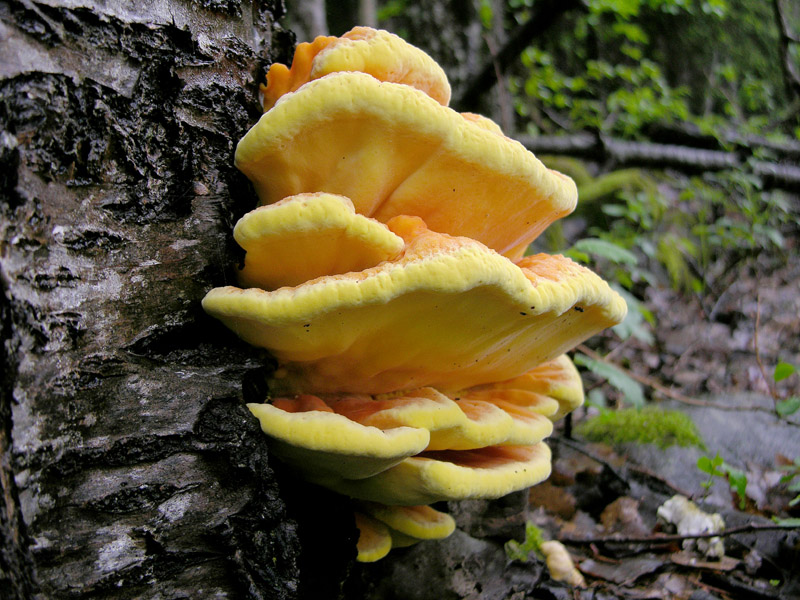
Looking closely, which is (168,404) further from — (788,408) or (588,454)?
(788,408)

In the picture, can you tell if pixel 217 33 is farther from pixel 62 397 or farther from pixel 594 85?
pixel 594 85

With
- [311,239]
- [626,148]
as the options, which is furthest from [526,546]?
[626,148]

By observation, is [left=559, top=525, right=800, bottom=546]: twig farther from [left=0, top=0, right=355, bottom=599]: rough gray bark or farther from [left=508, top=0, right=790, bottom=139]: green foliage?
[left=508, top=0, right=790, bottom=139]: green foliage

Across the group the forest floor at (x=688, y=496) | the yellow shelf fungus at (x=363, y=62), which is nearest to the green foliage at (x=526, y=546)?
the forest floor at (x=688, y=496)

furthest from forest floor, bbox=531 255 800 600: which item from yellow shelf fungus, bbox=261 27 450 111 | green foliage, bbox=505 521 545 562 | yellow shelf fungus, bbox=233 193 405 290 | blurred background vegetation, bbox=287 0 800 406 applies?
yellow shelf fungus, bbox=261 27 450 111

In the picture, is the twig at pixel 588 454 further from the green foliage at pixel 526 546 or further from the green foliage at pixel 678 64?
the green foliage at pixel 678 64

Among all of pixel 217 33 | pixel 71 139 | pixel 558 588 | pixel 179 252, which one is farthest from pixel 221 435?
pixel 558 588

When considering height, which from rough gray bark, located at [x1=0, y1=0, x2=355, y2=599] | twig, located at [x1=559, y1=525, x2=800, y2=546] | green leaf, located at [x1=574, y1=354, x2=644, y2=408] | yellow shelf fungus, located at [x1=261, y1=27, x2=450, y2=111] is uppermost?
yellow shelf fungus, located at [x1=261, y1=27, x2=450, y2=111]
